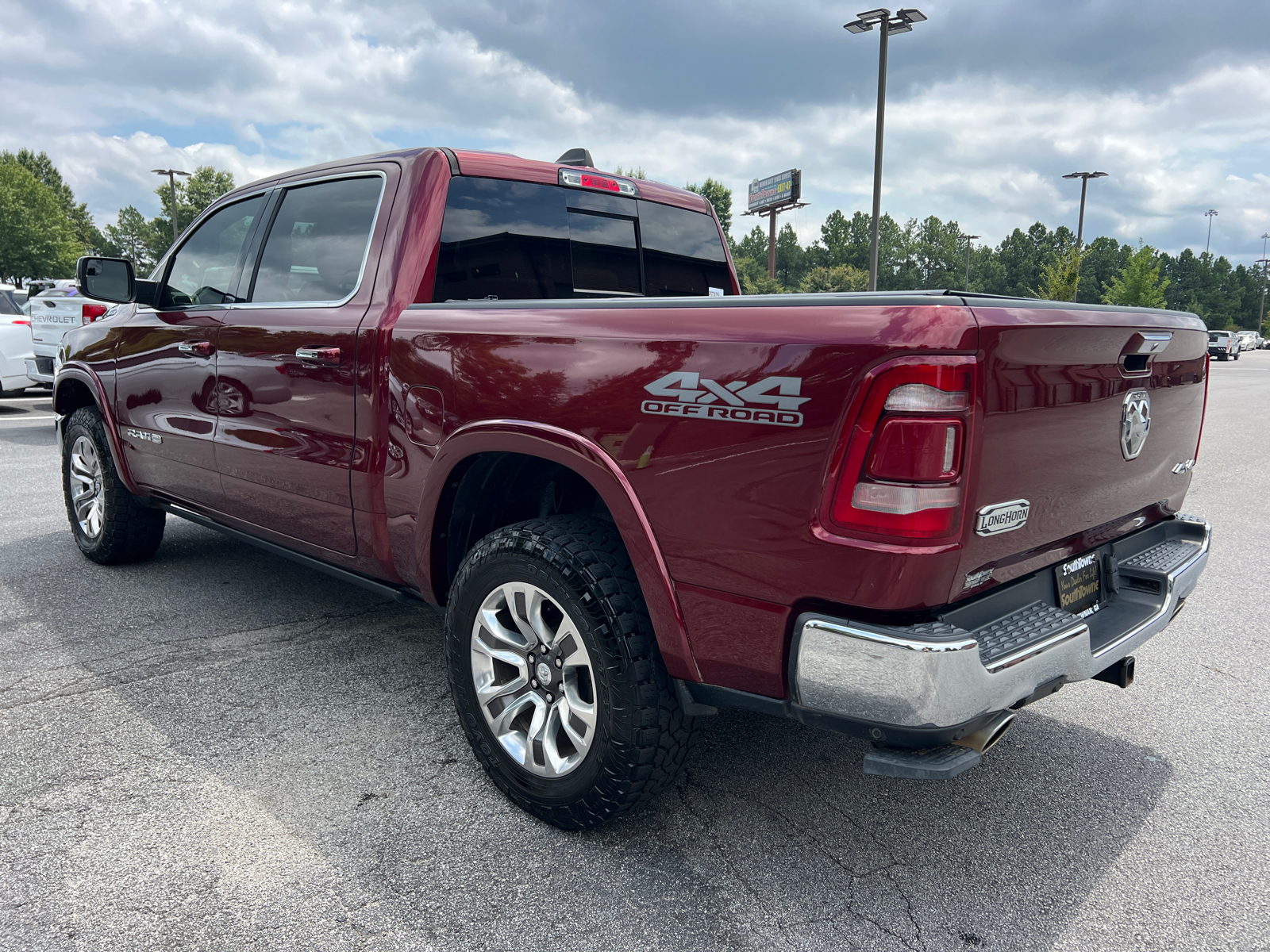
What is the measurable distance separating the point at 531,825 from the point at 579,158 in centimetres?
280

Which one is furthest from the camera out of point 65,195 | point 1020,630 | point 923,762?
point 65,195

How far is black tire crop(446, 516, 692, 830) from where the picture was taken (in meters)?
2.29

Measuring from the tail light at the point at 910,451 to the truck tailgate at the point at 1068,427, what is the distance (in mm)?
75

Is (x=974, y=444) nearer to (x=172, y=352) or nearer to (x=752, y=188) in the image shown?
(x=172, y=352)

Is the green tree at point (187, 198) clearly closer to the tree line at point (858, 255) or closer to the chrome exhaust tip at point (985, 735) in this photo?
the tree line at point (858, 255)

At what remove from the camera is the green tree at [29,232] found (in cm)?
5272

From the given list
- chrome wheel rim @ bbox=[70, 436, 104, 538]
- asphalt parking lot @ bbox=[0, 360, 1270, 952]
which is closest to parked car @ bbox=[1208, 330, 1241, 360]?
asphalt parking lot @ bbox=[0, 360, 1270, 952]

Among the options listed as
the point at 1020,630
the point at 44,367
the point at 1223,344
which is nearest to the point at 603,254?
the point at 1020,630

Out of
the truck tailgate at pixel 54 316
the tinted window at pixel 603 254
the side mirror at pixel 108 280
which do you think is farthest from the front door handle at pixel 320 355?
the truck tailgate at pixel 54 316

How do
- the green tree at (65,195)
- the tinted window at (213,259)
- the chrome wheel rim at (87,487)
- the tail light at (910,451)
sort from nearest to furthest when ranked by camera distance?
the tail light at (910,451), the tinted window at (213,259), the chrome wheel rim at (87,487), the green tree at (65,195)

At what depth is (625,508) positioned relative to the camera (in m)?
2.26

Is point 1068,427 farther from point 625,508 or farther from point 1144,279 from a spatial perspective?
point 1144,279

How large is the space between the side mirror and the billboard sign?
158 feet

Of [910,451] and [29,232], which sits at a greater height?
[29,232]
